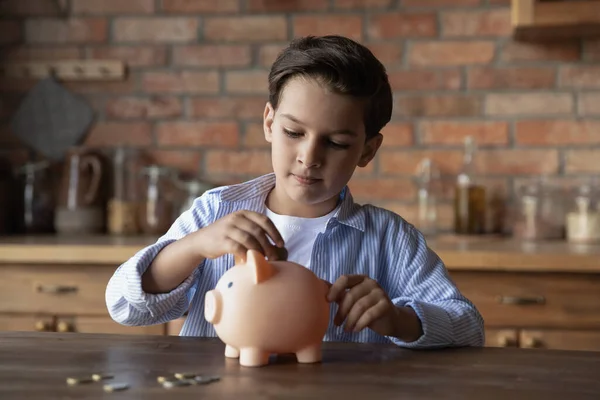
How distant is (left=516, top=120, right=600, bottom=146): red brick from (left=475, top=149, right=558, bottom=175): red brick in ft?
0.11

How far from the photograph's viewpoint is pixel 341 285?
3.22 feet

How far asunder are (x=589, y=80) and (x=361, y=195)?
0.79 m

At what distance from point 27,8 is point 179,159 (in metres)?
0.74

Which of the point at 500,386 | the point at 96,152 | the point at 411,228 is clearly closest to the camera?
the point at 500,386

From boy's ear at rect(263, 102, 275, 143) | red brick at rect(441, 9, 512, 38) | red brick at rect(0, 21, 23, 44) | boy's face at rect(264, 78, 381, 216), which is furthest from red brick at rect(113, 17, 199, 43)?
boy's face at rect(264, 78, 381, 216)

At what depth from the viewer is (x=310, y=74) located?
45.4 inches

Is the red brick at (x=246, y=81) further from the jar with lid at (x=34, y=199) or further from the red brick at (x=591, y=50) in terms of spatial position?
the red brick at (x=591, y=50)

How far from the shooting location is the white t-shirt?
4.22 feet

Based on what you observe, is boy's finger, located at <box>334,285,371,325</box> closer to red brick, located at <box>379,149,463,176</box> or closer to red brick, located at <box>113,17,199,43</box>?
red brick, located at <box>379,149,463,176</box>

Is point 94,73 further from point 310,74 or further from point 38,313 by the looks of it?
point 310,74

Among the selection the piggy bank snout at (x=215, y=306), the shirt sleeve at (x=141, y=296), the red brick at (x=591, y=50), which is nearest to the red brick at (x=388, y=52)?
the red brick at (x=591, y=50)

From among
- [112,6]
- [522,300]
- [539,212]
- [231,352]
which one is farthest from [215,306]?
[112,6]

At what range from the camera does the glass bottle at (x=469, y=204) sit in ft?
8.32

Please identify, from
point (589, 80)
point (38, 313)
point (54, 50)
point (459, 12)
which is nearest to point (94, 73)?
point (54, 50)
